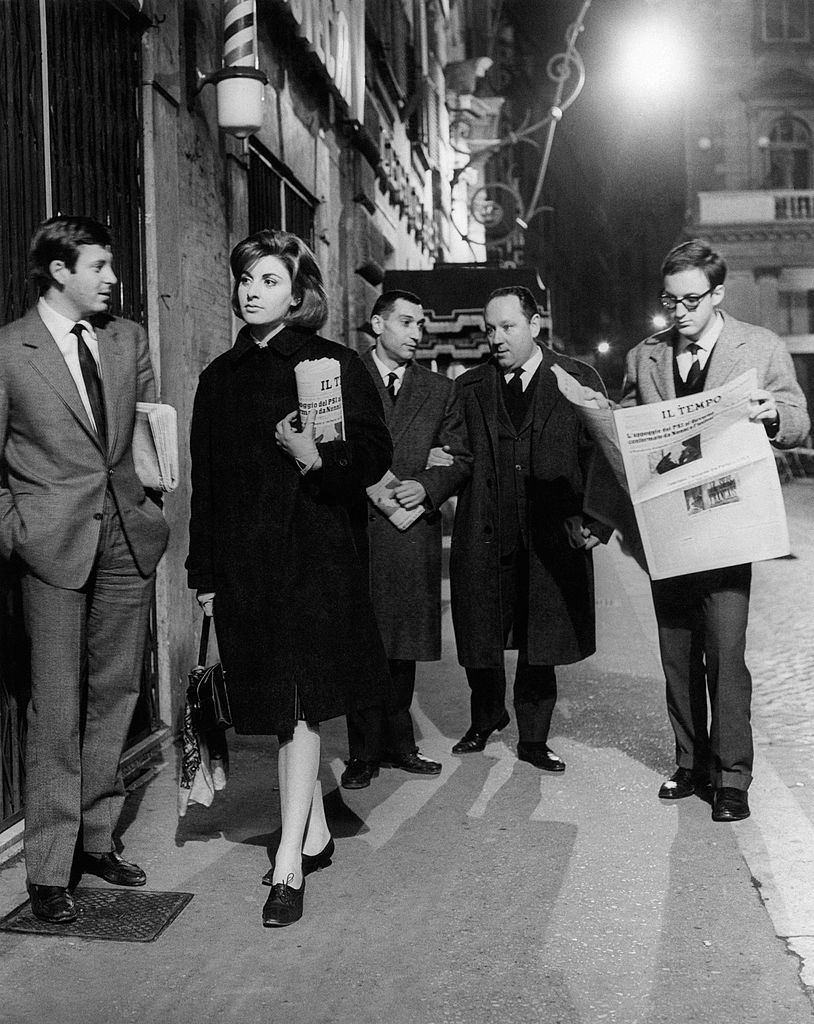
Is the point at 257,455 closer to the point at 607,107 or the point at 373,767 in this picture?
the point at 373,767

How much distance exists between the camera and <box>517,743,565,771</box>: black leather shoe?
220 inches

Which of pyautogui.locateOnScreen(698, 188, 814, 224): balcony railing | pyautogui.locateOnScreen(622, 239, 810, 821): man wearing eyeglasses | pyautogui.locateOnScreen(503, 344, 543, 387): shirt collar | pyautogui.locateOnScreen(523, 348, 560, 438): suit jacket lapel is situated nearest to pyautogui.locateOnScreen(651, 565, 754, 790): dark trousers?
pyautogui.locateOnScreen(622, 239, 810, 821): man wearing eyeglasses

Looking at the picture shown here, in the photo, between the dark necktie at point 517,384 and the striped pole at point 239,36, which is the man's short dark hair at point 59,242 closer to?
the dark necktie at point 517,384

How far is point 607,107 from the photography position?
6100cm

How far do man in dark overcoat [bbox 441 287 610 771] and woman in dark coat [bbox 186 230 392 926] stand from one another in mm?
1718

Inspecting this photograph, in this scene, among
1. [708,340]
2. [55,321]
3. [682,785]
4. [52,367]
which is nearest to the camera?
[52,367]

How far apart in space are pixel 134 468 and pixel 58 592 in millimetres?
490

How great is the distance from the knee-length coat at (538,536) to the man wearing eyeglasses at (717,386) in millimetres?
662

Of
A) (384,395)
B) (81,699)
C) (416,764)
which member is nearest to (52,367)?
(81,699)

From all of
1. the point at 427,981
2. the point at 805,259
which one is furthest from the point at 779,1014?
the point at 805,259

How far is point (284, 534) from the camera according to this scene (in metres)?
3.93

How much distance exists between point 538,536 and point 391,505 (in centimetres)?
69

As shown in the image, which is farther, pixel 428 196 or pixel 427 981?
pixel 428 196

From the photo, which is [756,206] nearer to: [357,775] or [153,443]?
[357,775]
